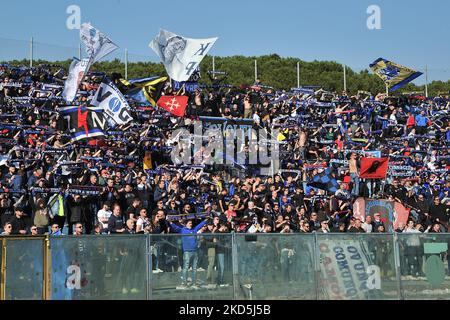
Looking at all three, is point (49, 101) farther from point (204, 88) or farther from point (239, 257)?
point (239, 257)

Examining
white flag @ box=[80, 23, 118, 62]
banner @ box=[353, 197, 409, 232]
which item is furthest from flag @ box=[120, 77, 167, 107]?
banner @ box=[353, 197, 409, 232]

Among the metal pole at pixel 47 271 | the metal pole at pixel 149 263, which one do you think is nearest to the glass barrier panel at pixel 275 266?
the metal pole at pixel 149 263

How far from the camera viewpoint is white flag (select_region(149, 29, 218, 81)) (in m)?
25.5

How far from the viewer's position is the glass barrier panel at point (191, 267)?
14.1 metres

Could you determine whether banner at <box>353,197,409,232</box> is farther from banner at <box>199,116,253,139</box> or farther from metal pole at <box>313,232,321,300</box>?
metal pole at <box>313,232,321,300</box>

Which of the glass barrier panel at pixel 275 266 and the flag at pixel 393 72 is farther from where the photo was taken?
the flag at pixel 393 72

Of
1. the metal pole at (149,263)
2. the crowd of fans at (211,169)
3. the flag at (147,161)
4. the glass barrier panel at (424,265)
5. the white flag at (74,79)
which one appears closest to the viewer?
the metal pole at (149,263)

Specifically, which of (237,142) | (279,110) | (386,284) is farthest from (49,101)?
(386,284)

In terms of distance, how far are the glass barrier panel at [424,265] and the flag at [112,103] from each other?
9723 mm

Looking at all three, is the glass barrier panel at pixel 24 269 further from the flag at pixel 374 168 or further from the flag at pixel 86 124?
the flag at pixel 374 168

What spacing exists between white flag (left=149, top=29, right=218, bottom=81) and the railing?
1190cm

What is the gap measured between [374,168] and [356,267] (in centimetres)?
873

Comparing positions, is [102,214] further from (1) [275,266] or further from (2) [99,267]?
(1) [275,266]

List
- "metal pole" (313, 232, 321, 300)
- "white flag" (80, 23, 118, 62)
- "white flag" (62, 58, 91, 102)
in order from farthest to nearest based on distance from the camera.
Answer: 1. "white flag" (80, 23, 118, 62)
2. "white flag" (62, 58, 91, 102)
3. "metal pole" (313, 232, 321, 300)
